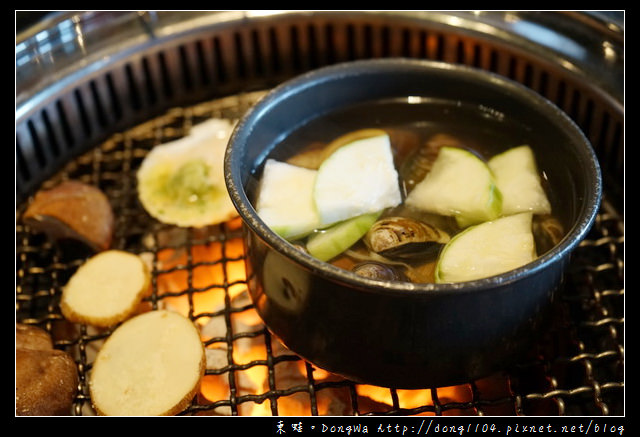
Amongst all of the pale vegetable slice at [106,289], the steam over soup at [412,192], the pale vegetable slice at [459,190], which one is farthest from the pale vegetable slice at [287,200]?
the pale vegetable slice at [106,289]

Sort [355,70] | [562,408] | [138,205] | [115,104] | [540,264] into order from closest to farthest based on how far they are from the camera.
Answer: [540,264]
[562,408]
[355,70]
[138,205]
[115,104]

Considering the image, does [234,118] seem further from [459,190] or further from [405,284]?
[405,284]

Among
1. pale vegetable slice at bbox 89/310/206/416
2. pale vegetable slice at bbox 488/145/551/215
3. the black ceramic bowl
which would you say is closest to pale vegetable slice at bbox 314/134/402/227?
the black ceramic bowl

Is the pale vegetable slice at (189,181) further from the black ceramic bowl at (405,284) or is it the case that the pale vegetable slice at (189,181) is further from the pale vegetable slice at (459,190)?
the pale vegetable slice at (459,190)

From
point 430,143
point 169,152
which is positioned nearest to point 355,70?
point 430,143

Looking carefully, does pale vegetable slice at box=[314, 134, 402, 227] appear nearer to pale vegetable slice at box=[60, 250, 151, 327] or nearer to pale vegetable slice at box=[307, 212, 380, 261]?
pale vegetable slice at box=[307, 212, 380, 261]
